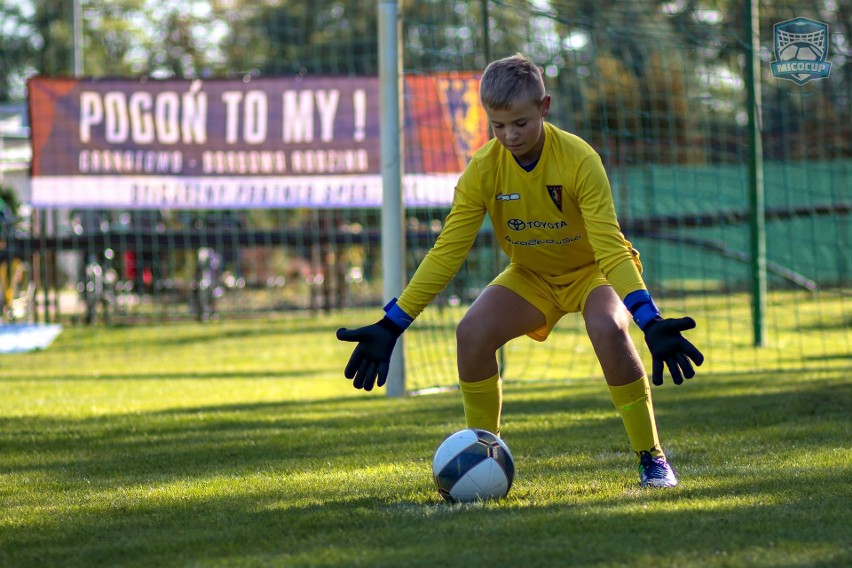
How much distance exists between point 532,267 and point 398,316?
68 centimetres

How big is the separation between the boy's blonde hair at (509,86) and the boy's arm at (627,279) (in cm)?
39

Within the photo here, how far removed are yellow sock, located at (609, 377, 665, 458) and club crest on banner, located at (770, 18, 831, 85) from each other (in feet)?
10.6

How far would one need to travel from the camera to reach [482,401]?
4930 mm

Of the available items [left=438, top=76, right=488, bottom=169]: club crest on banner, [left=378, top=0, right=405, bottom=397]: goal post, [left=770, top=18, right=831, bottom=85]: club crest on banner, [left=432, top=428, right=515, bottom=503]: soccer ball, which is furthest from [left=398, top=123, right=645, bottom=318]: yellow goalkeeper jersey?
[left=438, top=76, right=488, bottom=169]: club crest on banner

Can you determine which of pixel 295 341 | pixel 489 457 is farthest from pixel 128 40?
pixel 489 457

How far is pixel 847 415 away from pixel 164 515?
4080 mm

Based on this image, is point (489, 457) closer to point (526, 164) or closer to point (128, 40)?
point (526, 164)

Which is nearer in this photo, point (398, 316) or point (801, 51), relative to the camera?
point (398, 316)

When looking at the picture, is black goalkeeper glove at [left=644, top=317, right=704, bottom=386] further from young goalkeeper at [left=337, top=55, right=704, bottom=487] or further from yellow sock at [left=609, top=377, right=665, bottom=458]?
yellow sock at [left=609, top=377, right=665, bottom=458]

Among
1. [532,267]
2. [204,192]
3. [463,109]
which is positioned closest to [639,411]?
[532,267]

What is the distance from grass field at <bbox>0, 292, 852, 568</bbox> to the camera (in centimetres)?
371

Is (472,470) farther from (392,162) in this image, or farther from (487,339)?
(392,162)

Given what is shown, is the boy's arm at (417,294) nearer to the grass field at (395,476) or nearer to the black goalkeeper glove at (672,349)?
the grass field at (395,476)

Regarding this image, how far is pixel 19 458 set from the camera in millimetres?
6035
